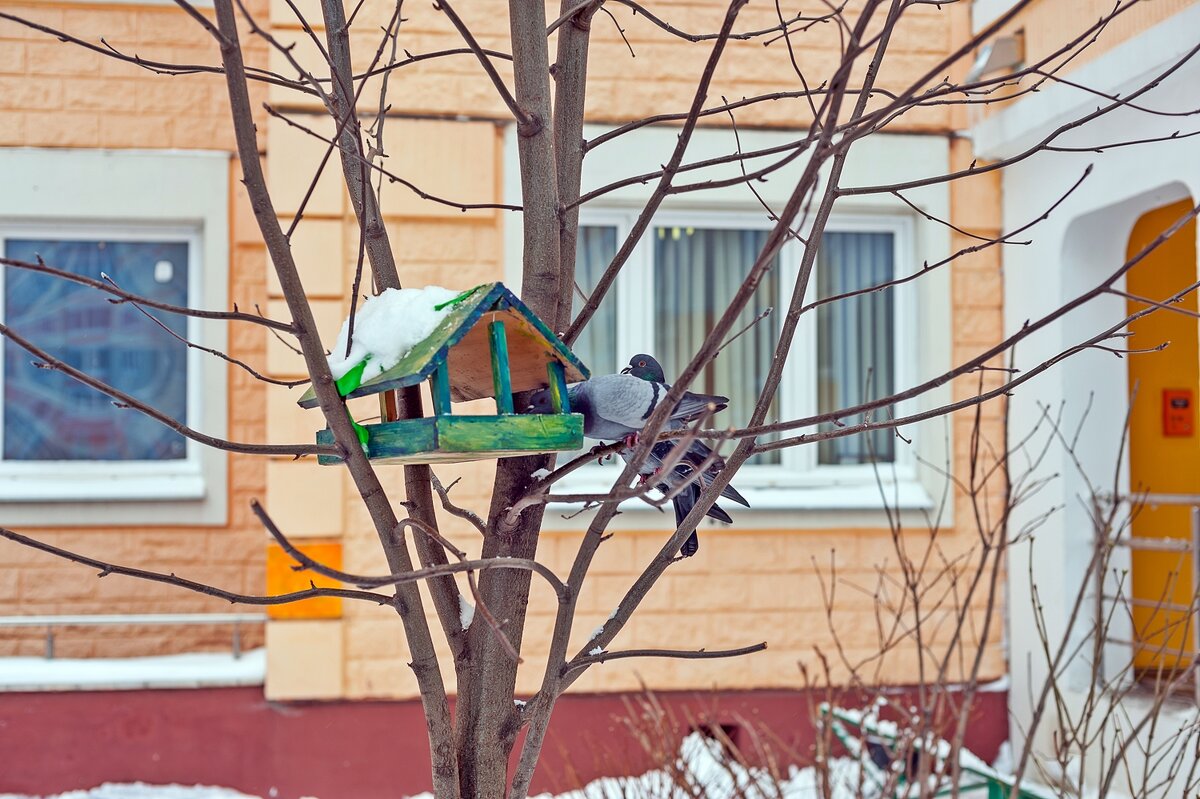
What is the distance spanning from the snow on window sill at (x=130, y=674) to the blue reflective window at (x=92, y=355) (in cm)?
100

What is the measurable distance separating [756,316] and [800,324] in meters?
0.20

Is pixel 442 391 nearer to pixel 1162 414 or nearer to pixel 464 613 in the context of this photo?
pixel 464 613

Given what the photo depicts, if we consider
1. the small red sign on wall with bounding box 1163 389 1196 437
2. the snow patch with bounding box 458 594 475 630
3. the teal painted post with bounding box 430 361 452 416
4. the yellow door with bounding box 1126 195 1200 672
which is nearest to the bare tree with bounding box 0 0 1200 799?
the snow patch with bounding box 458 594 475 630

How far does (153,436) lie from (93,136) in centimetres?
143

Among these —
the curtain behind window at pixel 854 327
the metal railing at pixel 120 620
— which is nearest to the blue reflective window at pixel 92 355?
the metal railing at pixel 120 620

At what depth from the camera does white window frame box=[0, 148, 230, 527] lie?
5.34 metres

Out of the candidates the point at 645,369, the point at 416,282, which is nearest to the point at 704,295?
the point at 416,282

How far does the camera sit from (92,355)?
5656 millimetres

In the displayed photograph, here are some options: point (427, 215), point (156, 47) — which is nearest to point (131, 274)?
point (156, 47)

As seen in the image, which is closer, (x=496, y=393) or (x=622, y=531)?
(x=496, y=393)

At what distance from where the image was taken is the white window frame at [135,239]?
5336 mm

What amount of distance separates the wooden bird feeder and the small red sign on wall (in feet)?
15.2

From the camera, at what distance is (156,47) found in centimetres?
557

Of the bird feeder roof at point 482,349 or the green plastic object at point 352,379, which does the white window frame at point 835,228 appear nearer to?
the bird feeder roof at point 482,349
